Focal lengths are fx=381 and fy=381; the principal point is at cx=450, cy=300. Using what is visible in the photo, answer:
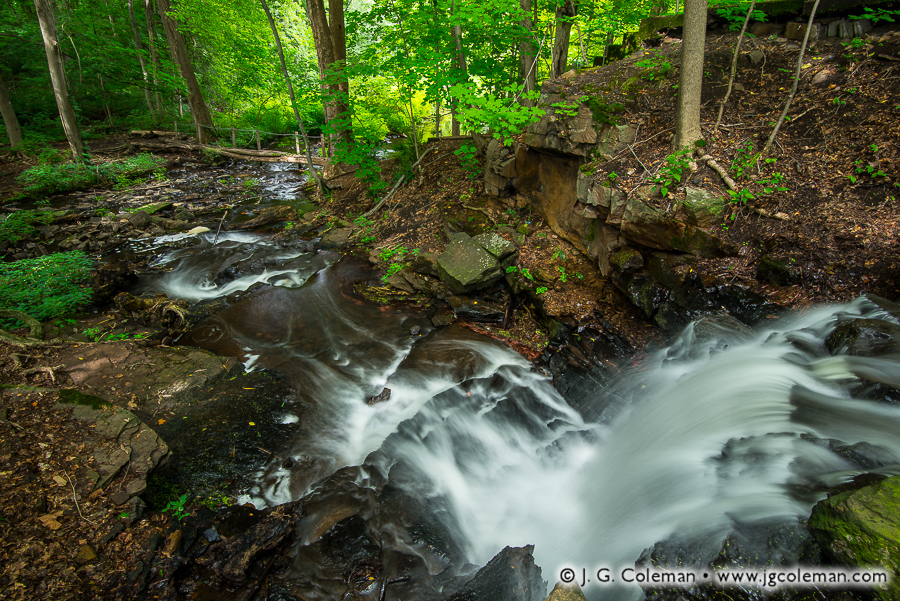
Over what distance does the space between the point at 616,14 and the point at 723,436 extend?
8.32 metres

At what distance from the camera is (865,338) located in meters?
3.64

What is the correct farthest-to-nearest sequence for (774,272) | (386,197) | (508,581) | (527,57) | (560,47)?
1. (386,197)
2. (560,47)
3. (527,57)
4. (774,272)
5. (508,581)

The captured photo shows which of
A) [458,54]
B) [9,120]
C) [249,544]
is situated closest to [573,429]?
[249,544]

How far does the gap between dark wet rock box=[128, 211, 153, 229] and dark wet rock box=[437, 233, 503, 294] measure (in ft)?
29.6

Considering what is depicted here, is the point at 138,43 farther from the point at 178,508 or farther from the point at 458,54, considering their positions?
the point at 178,508

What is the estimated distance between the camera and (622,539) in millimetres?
3240

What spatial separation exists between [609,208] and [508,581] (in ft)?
15.8

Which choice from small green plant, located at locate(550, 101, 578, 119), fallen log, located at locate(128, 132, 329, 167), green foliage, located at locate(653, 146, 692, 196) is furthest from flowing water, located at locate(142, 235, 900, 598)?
fallen log, located at locate(128, 132, 329, 167)

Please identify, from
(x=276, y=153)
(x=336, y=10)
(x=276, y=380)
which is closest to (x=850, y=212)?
(x=276, y=380)

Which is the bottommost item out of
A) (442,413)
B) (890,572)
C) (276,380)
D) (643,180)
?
(442,413)

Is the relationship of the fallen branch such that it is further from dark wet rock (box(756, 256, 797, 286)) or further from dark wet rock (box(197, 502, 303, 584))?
dark wet rock (box(756, 256, 797, 286))

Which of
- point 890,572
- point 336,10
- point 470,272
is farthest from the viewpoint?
point 336,10

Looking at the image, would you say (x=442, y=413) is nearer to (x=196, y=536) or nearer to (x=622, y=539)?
(x=622, y=539)

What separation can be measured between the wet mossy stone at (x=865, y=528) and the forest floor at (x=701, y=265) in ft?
10.4
